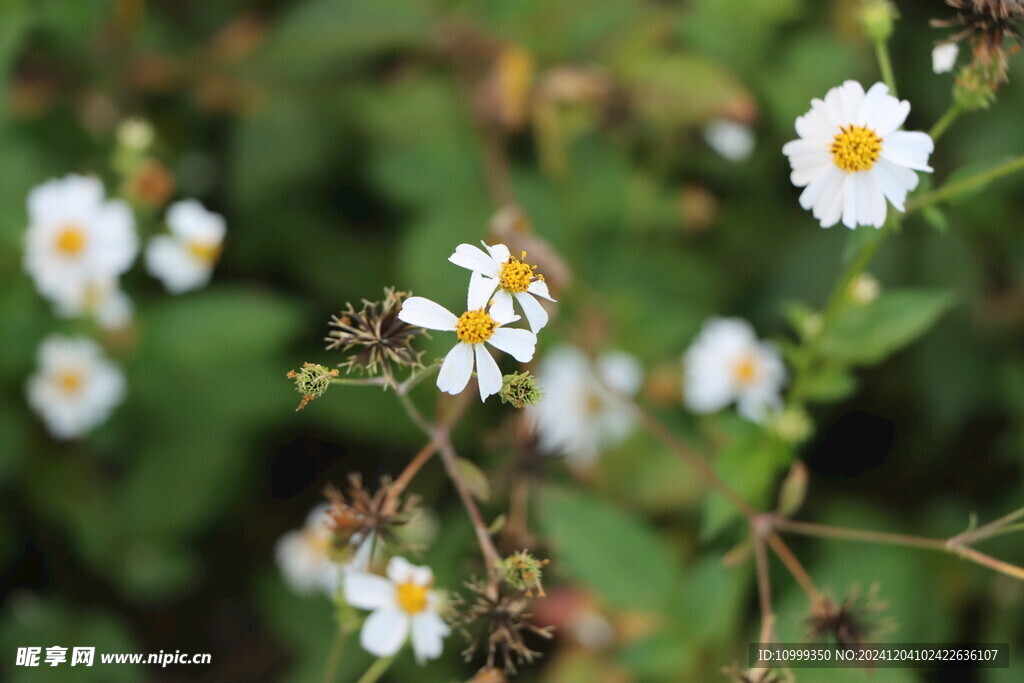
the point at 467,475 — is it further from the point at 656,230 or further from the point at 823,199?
the point at 656,230

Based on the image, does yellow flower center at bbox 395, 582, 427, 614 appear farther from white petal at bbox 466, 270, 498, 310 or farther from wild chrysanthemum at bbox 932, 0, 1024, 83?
wild chrysanthemum at bbox 932, 0, 1024, 83

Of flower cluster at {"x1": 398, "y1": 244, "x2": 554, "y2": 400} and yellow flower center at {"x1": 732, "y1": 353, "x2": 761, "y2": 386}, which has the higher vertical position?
yellow flower center at {"x1": 732, "y1": 353, "x2": 761, "y2": 386}

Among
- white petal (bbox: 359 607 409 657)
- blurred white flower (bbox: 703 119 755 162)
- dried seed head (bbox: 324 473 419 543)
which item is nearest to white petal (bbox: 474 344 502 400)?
dried seed head (bbox: 324 473 419 543)

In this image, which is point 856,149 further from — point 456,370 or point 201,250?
point 201,250

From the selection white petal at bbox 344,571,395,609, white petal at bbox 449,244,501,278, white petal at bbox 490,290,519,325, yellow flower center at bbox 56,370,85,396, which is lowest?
white petal at bbox 344,571,395,609

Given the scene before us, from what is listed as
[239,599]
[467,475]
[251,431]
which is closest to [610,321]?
[251,431]

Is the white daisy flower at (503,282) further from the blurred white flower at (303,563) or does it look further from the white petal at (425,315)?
the blurred white flower at (303,563)
